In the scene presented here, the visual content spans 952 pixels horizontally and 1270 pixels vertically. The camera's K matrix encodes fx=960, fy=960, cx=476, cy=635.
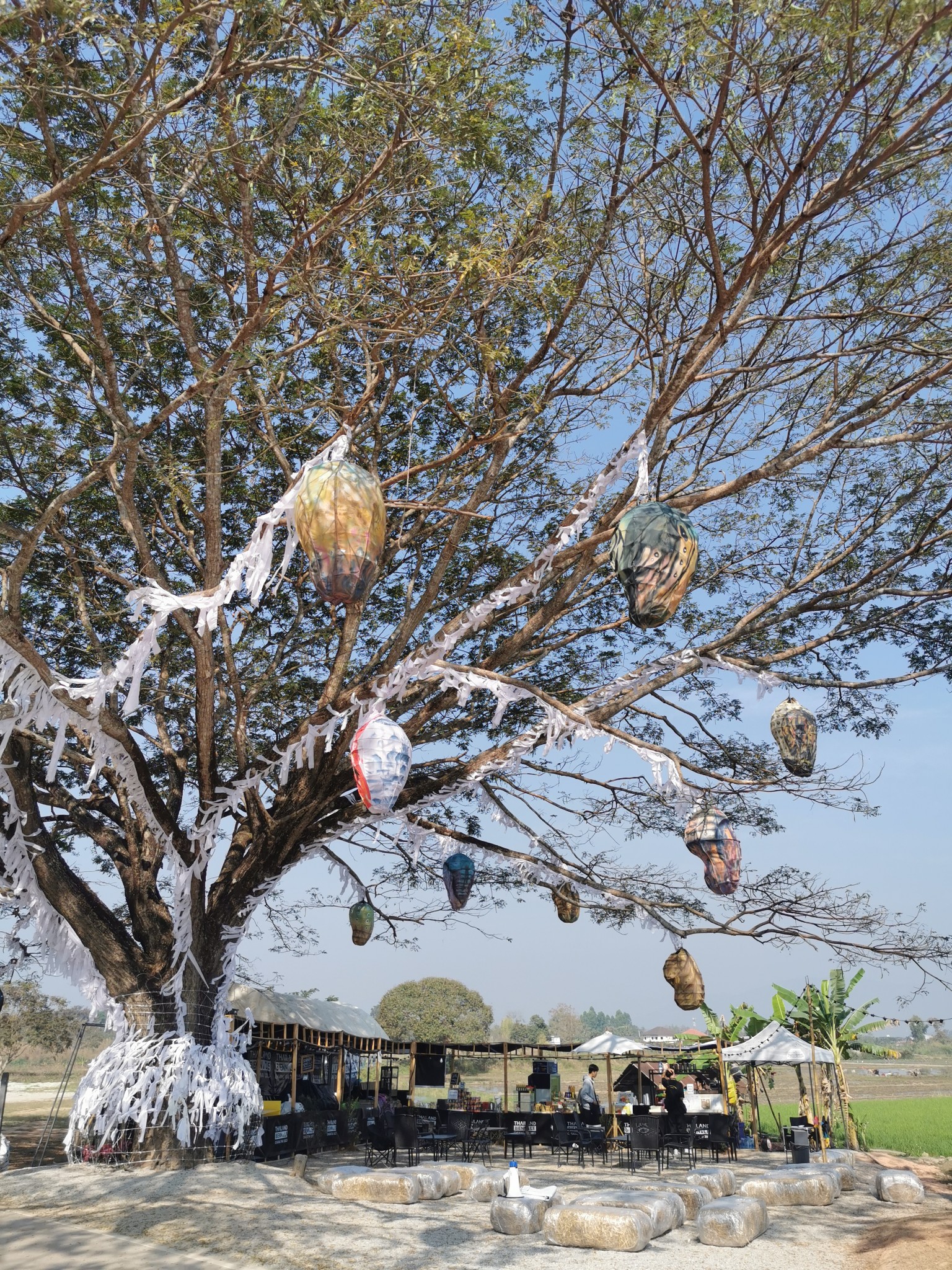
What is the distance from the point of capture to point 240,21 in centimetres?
554

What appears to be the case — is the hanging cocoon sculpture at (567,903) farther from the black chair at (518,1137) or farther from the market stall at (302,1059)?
the black chair at (518,1137)

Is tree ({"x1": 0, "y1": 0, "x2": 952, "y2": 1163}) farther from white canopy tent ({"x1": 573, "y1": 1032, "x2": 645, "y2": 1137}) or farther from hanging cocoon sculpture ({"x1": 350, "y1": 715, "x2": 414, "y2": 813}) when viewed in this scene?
white canopy tent ({"x1": 573, "y1": 1032, "x2": 645, "y2": 1137})

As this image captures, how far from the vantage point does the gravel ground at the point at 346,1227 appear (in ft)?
21.1

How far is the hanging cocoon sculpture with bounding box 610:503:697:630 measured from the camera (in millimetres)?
5680

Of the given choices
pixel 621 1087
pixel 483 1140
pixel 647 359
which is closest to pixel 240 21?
pixel 647 359

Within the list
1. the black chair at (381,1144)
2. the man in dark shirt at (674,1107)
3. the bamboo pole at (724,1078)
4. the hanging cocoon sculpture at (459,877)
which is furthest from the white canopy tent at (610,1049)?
the hanging cocoon sculpture at (459,877)

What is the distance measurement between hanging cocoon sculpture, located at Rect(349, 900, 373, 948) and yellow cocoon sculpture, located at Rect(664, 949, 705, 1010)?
144 inches

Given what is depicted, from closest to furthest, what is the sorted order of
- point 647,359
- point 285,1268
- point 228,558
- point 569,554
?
1. point 285,1268
2. point 569,554
3. point 647,359
4. point 228,558

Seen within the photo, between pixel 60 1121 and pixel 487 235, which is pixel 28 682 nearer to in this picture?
pixel 487 235

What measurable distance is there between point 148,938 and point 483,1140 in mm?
5902

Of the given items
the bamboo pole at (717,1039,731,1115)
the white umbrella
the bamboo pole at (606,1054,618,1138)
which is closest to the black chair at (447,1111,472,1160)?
the bamboo pole at (606,1054,618,1138)

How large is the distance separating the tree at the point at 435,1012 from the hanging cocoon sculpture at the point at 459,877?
114 ft

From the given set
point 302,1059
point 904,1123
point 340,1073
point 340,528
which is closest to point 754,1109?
point 340,1073

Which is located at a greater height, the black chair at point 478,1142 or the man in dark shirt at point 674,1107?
the man in dark shirt at point 674,1107
